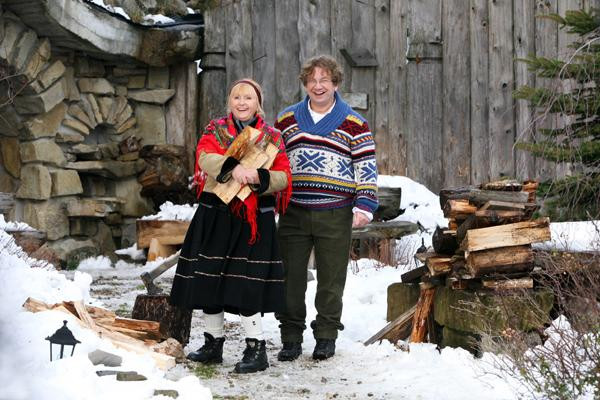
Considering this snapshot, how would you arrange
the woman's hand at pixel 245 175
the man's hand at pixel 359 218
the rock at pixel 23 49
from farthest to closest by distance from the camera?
the rock at pixel 23 49 → the man's hand at pixel 359 218 → the woman's hand at pixel 245 175

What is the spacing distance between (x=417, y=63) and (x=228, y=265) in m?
5.28

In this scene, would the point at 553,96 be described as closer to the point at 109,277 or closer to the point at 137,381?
the point at 137,381

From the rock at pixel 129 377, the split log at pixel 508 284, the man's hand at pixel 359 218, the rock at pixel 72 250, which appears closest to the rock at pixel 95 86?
the rock at pixel 72 250

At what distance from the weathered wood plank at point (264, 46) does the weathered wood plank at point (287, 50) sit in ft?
0.17

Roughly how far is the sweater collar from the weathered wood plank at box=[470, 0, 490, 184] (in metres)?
4.54

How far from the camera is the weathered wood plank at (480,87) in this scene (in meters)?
9.48

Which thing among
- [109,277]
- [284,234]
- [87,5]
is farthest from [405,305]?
[87,5]

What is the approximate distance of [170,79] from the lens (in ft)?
31.8

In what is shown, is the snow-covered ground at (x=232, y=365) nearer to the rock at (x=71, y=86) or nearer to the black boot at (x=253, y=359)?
the black boot at (x=253, y=359)

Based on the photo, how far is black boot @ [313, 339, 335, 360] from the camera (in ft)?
16.7

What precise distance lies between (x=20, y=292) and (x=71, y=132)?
14.4 ft

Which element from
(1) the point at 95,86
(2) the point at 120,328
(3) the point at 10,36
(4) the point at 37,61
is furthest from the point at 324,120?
(1) the point at 95,86

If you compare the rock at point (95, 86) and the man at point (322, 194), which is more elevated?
the rock at point (95, 86)

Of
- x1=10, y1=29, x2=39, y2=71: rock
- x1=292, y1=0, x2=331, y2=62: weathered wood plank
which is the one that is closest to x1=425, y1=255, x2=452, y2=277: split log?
x1=10, y1=29, x2=39, y2=71: rock
